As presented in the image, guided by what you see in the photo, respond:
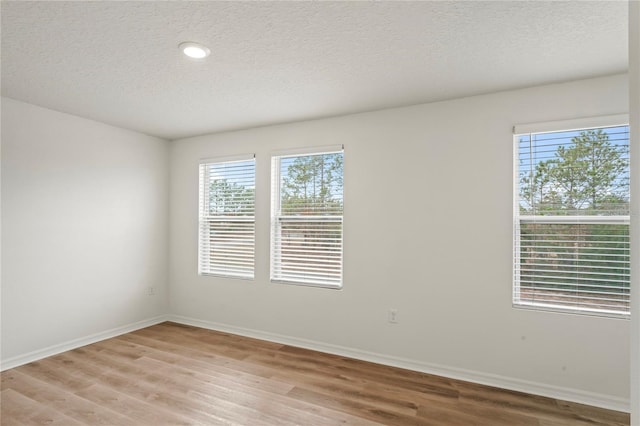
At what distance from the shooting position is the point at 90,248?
3.82 m

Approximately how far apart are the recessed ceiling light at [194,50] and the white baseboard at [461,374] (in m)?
2.94

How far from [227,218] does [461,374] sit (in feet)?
10.3

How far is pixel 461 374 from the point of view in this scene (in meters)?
3.00

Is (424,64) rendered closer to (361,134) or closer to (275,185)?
(361,134)

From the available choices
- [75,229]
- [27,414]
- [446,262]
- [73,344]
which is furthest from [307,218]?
[73,344]

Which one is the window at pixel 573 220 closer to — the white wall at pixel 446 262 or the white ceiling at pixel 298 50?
the white wall at pixel 446 262

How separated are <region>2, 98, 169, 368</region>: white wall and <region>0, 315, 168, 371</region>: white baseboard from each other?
1 cm

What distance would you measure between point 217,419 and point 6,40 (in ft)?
9.45

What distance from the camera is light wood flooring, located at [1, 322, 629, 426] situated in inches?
93.8

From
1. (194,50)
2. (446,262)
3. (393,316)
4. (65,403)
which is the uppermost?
(194,50)

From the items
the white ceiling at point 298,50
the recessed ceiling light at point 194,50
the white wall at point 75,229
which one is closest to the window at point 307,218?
the white ceiling at point 298,50

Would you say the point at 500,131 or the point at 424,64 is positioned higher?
the point at 424,64

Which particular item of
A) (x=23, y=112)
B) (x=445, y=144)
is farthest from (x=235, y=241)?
(x=445, y=144)

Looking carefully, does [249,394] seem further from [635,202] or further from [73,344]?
[635,202]
